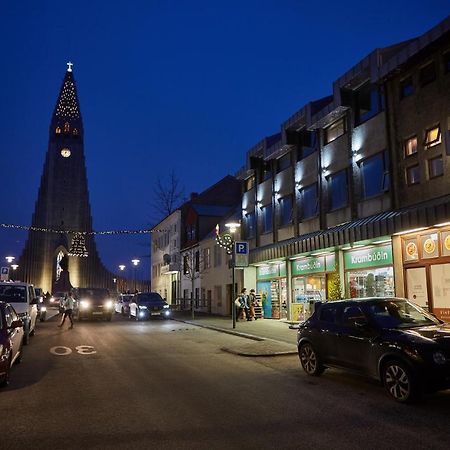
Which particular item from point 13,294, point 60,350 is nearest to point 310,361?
point 60,350

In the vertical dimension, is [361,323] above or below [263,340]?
above

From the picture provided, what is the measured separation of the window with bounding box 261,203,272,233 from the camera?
28.0 m

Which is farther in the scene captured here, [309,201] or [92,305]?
[92,305]

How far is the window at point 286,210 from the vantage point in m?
25.6

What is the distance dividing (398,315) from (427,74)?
33.6ft

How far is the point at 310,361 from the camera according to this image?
10.4 m

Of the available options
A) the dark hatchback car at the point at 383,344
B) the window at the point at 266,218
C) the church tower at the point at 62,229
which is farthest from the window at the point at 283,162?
the church tower at the point at 62,229

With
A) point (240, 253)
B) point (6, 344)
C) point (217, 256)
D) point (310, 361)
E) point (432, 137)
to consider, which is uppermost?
point (432, 137)

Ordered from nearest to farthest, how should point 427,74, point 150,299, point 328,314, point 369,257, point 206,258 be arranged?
1. point 328,314
2. point 427,74
3. point 369,257
4. point 150,299
5. point 206,258

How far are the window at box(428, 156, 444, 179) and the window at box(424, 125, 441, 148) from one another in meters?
0.50

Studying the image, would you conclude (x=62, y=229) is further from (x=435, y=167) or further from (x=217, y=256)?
(x=435, y=167)

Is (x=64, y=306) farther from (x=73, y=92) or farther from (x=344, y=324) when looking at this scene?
(x=73, y=92)

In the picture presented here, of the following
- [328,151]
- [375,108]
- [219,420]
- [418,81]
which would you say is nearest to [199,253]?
[328,151]

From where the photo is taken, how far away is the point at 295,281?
24.9m
